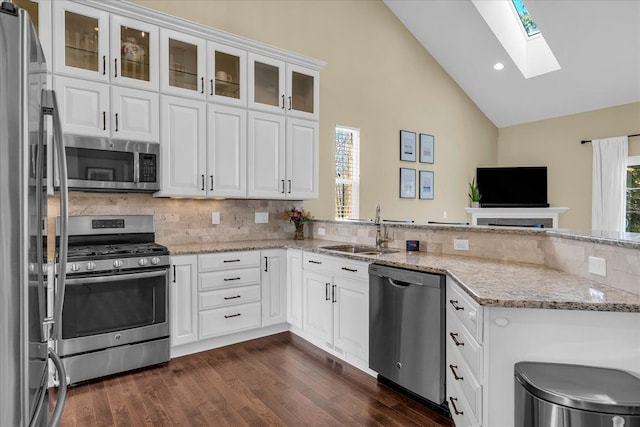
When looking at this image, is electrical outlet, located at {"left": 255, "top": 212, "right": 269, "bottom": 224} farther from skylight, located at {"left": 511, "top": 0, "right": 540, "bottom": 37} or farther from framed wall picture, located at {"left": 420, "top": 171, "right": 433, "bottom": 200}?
skylight, located at {"left": 511, "top": 0, "right": 540, "bottom": 37}

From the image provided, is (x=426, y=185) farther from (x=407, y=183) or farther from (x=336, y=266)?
(x=336, y=266)

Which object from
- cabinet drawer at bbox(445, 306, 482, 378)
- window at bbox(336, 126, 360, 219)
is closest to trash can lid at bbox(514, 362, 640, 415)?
cabinet drawer at bbox(445, 306, 482, 378)

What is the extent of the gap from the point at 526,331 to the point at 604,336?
28 cm

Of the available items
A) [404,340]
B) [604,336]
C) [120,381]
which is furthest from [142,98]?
[604,336]

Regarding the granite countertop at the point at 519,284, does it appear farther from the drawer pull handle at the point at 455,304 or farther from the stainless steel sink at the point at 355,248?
the stainless steel sink at the point at 355,248

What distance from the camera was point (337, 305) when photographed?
3006mm

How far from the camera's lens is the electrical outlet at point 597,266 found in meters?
1.84

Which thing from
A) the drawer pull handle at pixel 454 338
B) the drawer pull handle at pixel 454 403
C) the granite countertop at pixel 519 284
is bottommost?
the drawer pull handle at pixel 454 403

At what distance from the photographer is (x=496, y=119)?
7.36 metres

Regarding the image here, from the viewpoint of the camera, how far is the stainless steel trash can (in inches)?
47.6

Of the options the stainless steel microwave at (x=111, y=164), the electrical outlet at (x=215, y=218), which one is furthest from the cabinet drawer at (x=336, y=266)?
the stainless steel microwave at (x=111, y=164)

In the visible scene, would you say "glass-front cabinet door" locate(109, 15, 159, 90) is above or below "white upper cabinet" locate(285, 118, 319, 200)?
above

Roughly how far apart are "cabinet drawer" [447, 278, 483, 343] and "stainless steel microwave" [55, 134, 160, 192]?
96.0 inches

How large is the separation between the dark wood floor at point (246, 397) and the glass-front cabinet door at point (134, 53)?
7.45 feet
